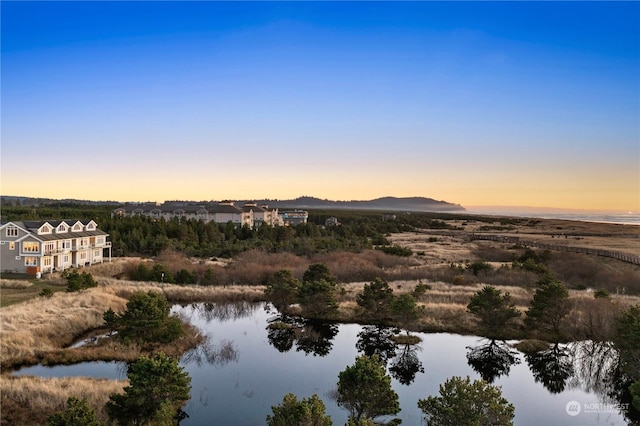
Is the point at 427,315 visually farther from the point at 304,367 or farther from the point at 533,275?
the point at 533,275

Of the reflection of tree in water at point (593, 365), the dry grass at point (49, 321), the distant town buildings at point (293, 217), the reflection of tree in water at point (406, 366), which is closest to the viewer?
the reflection of tree in water at point (593, 365)

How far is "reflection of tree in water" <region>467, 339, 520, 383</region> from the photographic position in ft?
72.1

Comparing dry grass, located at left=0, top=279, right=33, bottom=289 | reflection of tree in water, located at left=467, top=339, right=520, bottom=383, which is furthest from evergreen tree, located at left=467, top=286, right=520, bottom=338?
dry grass, located at left=0, top=279, right=33, bottom=289

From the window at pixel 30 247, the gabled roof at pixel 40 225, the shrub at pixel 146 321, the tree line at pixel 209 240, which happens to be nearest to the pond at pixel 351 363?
the shrub at pixel 146 321

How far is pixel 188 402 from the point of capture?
57.9ft

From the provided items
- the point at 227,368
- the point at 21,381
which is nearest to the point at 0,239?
the point at 21,381

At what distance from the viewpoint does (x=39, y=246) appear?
4047cm

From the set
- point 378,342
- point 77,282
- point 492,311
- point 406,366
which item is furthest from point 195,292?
point 492,311

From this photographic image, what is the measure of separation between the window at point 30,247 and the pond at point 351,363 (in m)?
21.8

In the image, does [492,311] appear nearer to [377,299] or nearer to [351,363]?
[377,299]

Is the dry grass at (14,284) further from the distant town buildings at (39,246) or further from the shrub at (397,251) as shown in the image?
the shrub at (397,251)

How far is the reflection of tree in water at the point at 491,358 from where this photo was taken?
2198 centimetres

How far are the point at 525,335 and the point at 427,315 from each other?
21.2 ft

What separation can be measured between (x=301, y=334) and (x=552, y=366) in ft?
48.0
